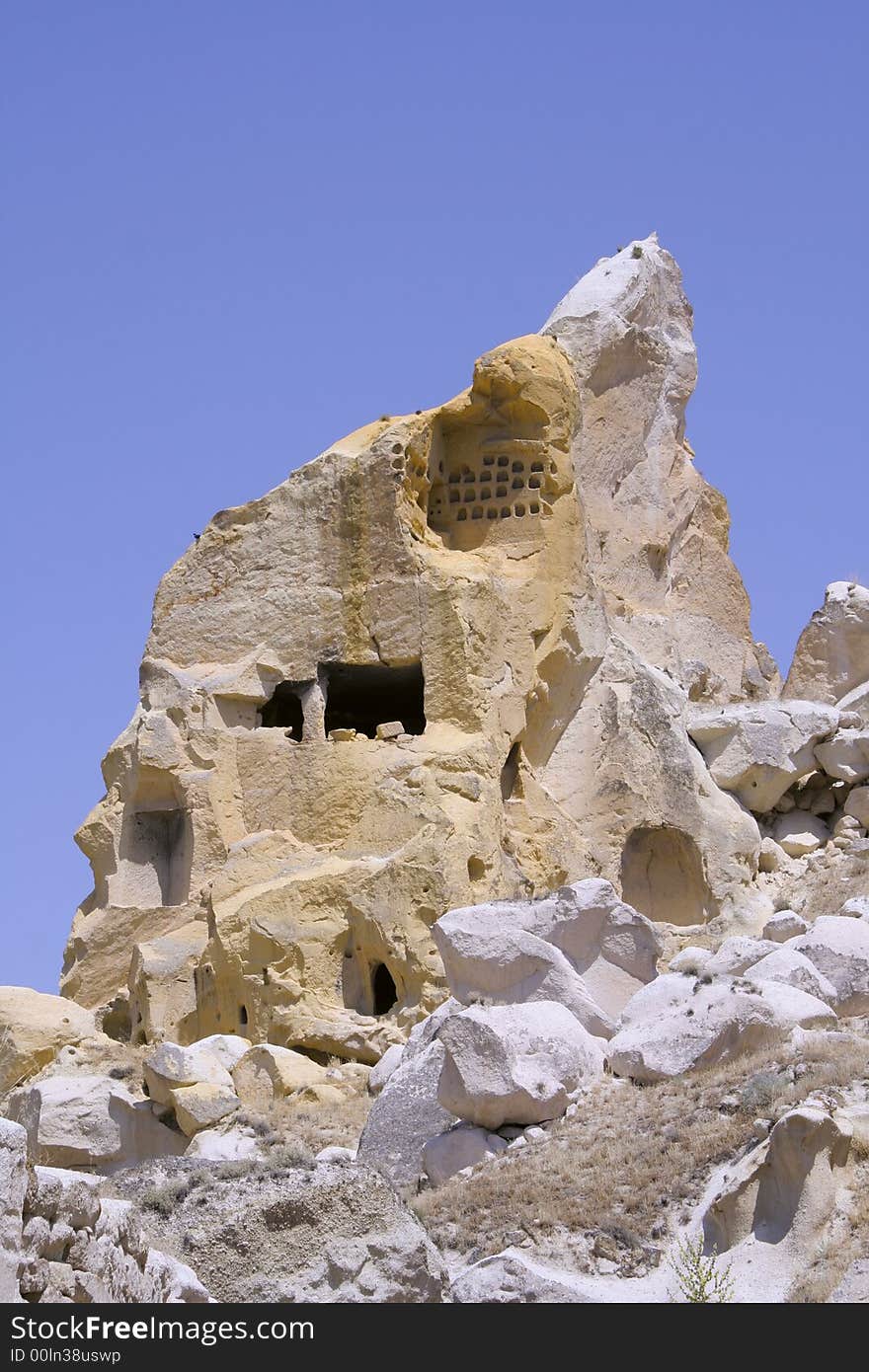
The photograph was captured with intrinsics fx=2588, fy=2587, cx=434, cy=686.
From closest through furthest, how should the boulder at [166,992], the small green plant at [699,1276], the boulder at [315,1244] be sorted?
1. the boulder at [315,1244]
2. the small green plant at [699,1276]
3. the boulder at [166,992]

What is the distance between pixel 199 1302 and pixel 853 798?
837 inches

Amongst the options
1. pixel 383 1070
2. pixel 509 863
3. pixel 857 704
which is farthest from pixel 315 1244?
pixel 857 704

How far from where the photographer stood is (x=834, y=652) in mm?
34688

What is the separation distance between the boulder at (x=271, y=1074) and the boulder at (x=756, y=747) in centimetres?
855

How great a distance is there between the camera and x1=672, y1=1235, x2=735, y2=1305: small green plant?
14.9m

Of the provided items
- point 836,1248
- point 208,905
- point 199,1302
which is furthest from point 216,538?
point 199,1302

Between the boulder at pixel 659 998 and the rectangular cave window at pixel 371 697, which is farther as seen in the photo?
the rectangular cave window at pixel 371 697

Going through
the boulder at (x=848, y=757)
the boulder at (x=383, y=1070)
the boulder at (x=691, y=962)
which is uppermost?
the boulder at (x=848, y=757)

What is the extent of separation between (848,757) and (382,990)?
8.04 m

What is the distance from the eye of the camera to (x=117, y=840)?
30141mm

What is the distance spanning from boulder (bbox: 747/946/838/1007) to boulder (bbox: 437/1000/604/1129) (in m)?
2.10

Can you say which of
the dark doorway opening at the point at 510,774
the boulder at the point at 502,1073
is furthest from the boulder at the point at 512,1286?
the dark doorway opening at the point at 510,774

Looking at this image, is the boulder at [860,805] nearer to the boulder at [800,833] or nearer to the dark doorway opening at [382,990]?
the boulder at [800,833]

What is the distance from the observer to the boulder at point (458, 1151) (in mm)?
19922
